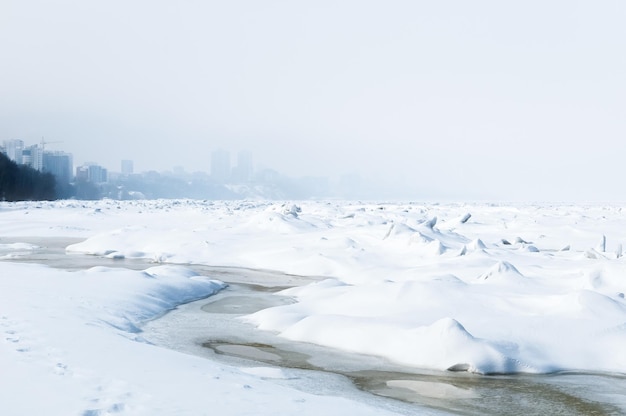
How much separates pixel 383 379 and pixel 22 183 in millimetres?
75171

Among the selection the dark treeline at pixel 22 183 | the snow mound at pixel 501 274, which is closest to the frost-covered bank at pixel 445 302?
the snow mound at pixel 501 274

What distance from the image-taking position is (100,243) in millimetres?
20797

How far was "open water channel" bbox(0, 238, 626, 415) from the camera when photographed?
5762 mm

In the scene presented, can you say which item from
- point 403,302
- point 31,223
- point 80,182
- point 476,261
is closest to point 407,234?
point 476,261

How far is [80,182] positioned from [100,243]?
100.0 m

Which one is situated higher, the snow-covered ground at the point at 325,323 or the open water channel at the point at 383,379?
the snow-covered ground at the point at 325,323

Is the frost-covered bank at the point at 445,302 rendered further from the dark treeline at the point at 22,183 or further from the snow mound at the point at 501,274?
the dark treeline at the point at 22,183

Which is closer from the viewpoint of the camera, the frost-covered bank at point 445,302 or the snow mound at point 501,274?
the frost-covered bank at point 445,302

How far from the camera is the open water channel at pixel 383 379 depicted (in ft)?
18.9

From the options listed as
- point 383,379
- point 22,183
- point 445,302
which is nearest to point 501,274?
point 445,302

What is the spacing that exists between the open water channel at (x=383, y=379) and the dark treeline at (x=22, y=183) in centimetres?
6729

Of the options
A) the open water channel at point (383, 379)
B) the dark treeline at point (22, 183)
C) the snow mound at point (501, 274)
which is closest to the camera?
the open water channel at point (383, 379)

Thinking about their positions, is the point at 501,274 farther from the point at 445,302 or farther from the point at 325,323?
the point at 325,323

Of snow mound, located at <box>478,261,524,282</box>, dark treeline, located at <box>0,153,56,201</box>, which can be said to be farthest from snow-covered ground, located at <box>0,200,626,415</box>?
dark treeline, located at <box>0,153,56,201</box>
